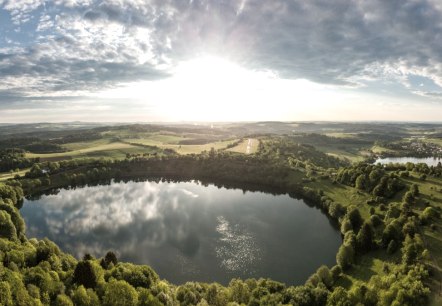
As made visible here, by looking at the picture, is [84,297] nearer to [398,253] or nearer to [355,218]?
[398,253]

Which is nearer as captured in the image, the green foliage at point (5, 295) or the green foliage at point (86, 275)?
the green foliage at point (5, 295)

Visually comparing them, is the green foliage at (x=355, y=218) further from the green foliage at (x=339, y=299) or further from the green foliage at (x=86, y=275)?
the green foliage at (x=86, y=275)

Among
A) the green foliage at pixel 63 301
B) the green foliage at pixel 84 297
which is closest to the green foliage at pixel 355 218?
the green foliage at pixel 84 297

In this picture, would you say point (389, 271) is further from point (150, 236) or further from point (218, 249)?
point (150, 236)

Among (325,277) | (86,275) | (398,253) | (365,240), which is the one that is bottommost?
(325,277)

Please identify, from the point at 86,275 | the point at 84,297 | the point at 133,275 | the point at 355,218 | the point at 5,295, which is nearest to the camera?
the point at 5,295

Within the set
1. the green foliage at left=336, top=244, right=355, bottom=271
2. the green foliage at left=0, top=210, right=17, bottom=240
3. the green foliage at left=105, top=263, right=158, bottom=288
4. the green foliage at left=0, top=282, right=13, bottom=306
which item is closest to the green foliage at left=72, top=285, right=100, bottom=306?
the green foliage at left=105, top=263, right=158, bottom=288

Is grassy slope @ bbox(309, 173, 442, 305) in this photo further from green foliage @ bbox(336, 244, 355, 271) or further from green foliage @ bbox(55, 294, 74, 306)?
green foliage @ bbox(55, 294, 74, 306)

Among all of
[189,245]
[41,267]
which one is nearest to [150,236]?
[189,245]

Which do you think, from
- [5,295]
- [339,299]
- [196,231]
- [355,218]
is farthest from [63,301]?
[355,218]
